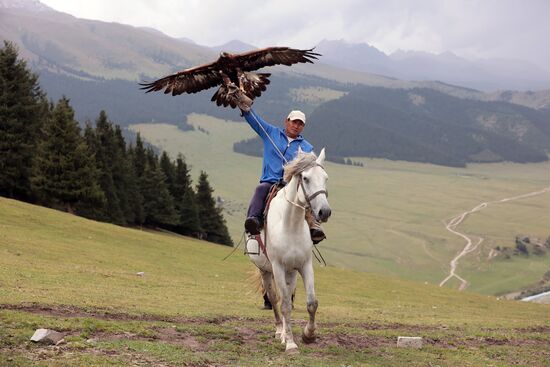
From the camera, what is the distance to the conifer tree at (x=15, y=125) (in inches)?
2186

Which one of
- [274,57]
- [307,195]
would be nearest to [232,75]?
[274,57]

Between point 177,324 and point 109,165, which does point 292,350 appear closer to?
point 177,324

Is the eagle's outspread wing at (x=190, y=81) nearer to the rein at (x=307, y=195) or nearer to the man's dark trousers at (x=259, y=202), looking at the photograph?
the man's dark trousers at (x=259, y=202)

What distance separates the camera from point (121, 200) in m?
69.1

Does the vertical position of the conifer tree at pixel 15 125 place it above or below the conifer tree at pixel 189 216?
above

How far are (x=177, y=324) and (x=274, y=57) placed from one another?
761 centimetres

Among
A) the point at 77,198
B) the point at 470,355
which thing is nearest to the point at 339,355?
the point at 470,355

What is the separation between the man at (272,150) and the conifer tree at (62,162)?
4755 cm

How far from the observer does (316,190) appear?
34.2ft

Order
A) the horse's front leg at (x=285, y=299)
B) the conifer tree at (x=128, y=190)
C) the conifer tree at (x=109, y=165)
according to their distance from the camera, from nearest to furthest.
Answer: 1. the horse's front leg at (x=285, y=299)
2. the conifer tree at (x=109, y=165)
3. the conifer tree at (x=128, y=190)

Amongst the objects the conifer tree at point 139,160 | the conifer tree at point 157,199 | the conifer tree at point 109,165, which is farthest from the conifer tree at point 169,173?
the conifer tree at point 109,165

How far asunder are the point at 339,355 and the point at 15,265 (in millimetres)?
19488

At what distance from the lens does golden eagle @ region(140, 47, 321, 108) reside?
13.7 metres

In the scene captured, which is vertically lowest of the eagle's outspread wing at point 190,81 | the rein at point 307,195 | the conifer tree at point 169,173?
the conifer tree at point 169,173
